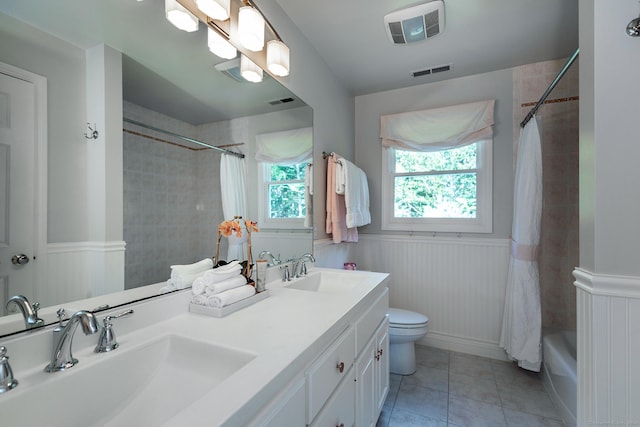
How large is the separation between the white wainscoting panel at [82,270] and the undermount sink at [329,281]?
888 millimetres

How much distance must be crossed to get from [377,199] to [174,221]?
6.79 feet

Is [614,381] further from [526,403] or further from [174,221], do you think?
[174,221]

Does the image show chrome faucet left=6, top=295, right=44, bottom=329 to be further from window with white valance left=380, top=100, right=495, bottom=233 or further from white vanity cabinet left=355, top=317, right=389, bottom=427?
window with white valance left=380, top=100, right=495, bottom=233

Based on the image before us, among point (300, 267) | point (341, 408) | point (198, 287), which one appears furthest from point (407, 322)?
point (198, 287)

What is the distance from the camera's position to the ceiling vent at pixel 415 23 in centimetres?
161

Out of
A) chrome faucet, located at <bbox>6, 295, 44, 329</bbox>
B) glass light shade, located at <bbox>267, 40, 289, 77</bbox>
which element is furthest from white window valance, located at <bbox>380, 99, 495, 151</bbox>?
chrome faucet, located at <bbox>6, 295, 44, 329</bbox>

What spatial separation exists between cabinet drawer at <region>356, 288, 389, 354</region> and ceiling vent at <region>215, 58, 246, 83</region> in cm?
127

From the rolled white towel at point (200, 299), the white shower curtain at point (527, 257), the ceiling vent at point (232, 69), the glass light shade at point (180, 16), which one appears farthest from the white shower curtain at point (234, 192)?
the white shower curtain at point (527, 257)

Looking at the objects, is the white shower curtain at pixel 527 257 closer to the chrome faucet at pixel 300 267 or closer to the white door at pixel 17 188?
the chrome faucet at pixel 300 267

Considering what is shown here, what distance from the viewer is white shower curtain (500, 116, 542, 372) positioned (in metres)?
1.97

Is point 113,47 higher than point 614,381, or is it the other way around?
point 113,47

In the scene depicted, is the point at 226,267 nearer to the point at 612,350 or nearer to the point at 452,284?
the point at 612,350

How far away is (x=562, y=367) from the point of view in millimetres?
1682

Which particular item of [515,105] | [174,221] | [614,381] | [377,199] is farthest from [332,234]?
[515,105]
